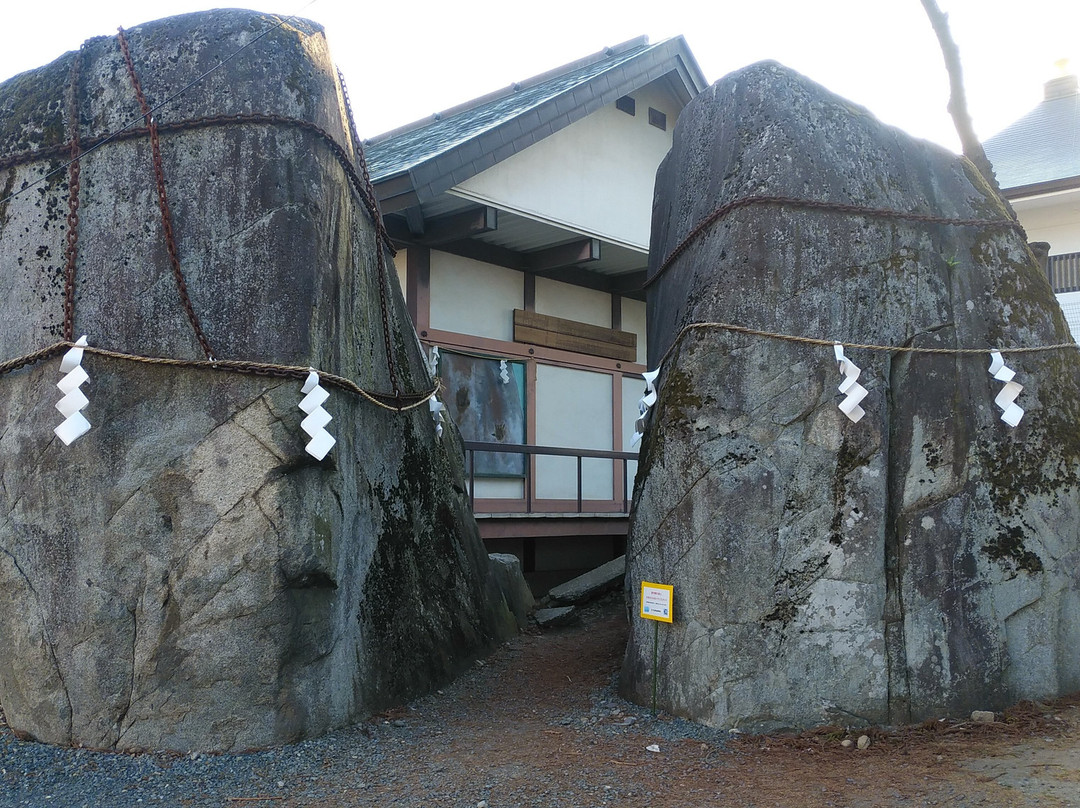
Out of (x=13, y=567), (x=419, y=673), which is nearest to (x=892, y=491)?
(x=419, y=673)

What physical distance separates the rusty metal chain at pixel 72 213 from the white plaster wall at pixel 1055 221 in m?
13.5

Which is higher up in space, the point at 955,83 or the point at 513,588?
the point at 955,83

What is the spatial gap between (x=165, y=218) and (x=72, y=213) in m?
0.57

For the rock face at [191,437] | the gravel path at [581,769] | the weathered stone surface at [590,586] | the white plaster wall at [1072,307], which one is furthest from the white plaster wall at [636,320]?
the gravel path at [581,769]

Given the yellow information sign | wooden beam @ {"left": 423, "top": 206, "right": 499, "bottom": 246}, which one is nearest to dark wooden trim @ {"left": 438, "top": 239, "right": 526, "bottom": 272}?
wooden beam @ {"left": 423, "top": 206, "right": 499, "bottom": 246}

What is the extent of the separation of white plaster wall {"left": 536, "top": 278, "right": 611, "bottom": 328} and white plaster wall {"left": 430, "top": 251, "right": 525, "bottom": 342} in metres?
0.43

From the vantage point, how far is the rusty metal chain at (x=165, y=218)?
5055 mm

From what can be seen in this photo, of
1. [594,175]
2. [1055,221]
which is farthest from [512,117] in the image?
[1055,221]

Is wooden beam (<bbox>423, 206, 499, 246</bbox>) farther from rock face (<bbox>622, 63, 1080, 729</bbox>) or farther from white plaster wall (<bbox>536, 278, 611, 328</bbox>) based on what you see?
rock face (<bbox>622, 63, 1080, 729</bbox>)

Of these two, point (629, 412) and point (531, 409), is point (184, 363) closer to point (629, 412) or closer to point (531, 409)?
point (531, 409)

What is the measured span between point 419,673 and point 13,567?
2498mm

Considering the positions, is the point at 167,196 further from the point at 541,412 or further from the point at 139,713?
the point at 541,412

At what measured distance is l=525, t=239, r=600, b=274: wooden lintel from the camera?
12.0 meters

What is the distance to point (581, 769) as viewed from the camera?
4.79m
